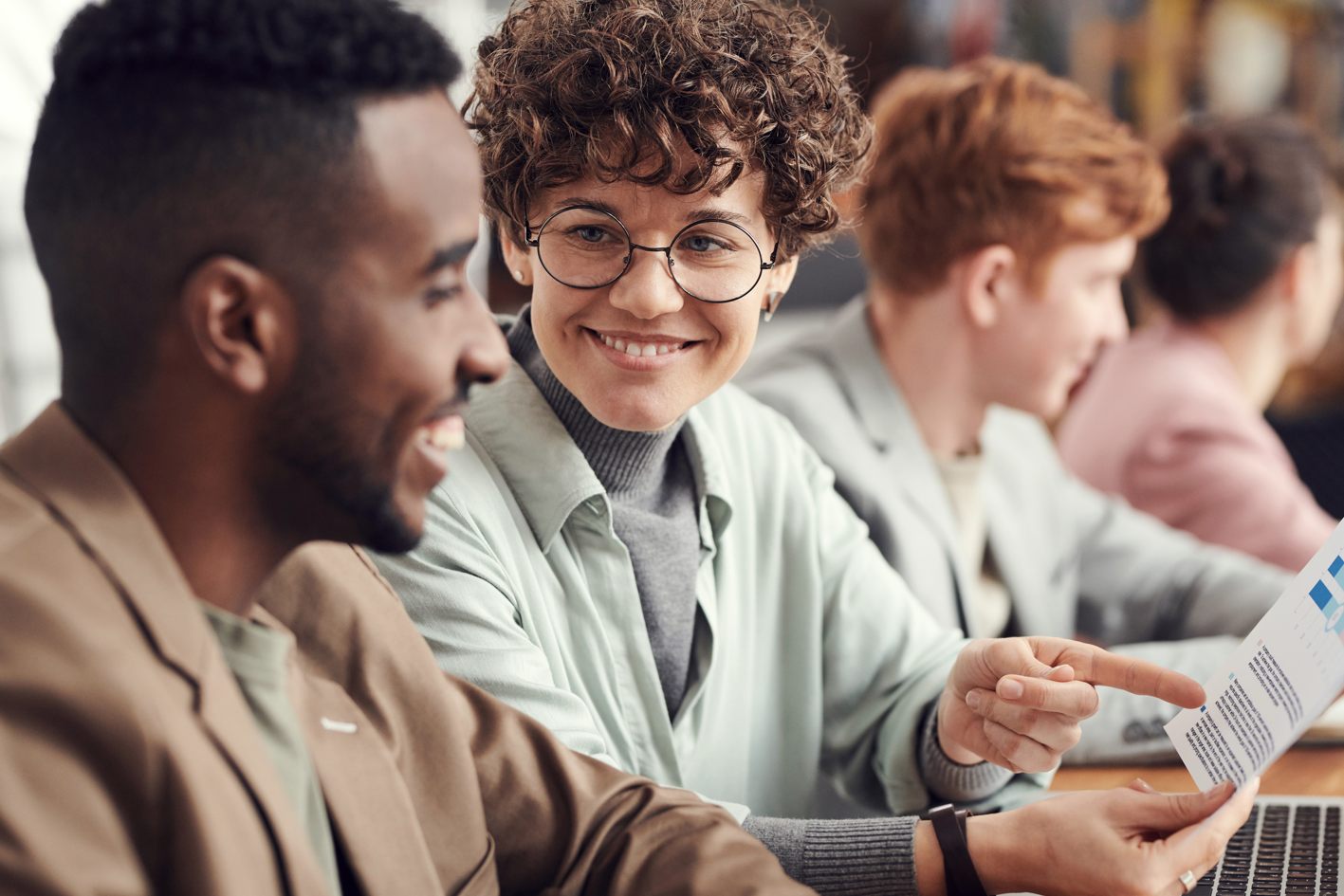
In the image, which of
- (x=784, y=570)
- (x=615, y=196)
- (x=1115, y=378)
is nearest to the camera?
(x=615, y=196)

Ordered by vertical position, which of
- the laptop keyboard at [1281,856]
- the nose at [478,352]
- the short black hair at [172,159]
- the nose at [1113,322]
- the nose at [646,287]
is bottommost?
the laptop keyboard at [1281,856]

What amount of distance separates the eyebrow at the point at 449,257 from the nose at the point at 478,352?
0.09 feet

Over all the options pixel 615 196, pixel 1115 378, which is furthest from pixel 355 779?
pixel 1115 378

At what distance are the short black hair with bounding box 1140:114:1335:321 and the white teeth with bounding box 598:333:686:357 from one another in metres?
1.48

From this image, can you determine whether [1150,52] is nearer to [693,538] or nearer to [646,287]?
[693,538]

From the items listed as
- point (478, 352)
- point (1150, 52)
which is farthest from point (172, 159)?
point (1150, 52)

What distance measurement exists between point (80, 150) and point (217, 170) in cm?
7

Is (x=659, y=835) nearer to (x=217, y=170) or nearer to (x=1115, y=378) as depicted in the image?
(x=217, y=170)

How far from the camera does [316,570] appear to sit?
36.5 inches

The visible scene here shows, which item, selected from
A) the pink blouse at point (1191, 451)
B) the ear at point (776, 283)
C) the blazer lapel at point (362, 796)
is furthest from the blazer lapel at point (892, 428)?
the blazer lapel at point (362, 796)

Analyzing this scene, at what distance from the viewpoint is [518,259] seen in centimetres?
132

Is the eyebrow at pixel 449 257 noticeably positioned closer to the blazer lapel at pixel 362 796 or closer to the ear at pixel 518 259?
the blazer lapel at pixel 362 796

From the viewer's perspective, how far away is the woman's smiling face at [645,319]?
1175 millimetres

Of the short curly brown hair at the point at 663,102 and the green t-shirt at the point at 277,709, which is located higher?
the short curly brown hair at the point at 663,102
